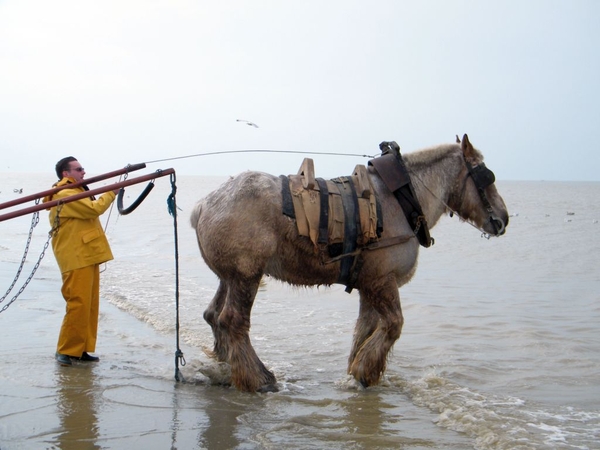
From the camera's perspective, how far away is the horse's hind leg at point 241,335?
19.5 feet

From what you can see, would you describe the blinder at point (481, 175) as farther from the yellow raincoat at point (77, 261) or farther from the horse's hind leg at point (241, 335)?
the yellow raincoat at point (77, 261)

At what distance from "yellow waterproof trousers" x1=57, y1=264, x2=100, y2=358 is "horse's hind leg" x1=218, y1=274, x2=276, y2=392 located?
1.52 meters

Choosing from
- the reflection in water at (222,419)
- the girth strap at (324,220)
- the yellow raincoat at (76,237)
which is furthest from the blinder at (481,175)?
the yellow raincoat at (76,237)

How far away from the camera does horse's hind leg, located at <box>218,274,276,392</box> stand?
5.93 meters

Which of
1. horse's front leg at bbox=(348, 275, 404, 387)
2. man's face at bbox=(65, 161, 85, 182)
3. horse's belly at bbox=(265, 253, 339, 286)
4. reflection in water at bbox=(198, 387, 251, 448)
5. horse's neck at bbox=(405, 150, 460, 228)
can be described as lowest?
reflection in water at bbox=(198, 387, 251, 448)

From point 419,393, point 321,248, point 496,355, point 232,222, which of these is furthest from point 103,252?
point 496,355

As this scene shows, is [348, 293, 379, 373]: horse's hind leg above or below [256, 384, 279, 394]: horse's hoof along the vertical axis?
above

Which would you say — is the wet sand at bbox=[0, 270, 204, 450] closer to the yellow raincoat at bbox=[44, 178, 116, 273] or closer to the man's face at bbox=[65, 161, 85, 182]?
the yellow raincoat at bbox=[44, 178, 116, 273]

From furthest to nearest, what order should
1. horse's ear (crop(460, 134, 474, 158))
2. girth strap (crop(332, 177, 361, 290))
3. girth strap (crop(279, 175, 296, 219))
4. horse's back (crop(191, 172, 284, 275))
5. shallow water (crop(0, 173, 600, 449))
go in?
horse's ear (crop(460, 134, 474, 158))
girth strap (crop(332, 177, 361, 290))
girth strap (crop(279, 175, 296, 219))
horse's back (crop(191, 172, 284, 275))
shallow water (crop(0, 173, 600, 449))

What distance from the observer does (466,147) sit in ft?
21.4

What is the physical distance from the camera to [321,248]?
6.00 metres

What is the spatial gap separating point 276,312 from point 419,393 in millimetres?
4652

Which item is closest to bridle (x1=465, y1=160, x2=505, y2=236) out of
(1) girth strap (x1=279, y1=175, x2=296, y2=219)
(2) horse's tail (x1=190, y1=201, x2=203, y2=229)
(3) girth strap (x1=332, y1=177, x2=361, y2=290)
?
(3) girth strap (x1=332, y1=177, x2=361, y2=290)

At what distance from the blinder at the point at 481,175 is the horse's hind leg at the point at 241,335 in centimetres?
223
